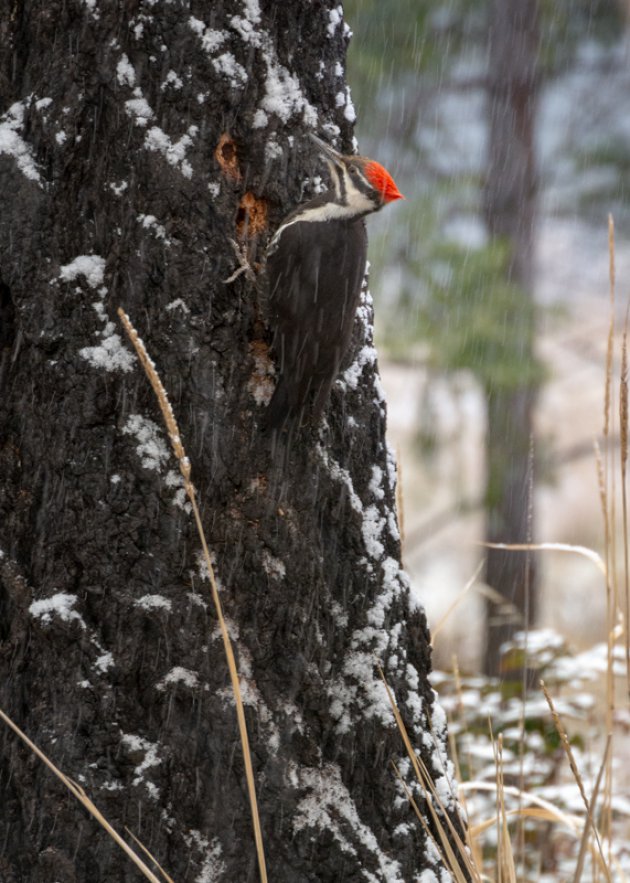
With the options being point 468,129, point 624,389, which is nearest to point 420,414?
point 468,129

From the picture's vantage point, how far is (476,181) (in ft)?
22.6

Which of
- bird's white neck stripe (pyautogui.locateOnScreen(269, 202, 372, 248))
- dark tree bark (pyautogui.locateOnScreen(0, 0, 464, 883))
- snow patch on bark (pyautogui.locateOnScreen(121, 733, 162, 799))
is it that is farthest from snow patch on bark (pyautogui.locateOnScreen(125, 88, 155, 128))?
snow patch on bark (pyautogui.locateOnScreen(121, 733, 162, 799))

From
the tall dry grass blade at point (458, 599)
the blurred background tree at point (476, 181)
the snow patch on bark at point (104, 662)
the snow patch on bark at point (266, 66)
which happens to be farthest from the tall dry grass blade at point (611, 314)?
the blurred background tree at point (476, 181)

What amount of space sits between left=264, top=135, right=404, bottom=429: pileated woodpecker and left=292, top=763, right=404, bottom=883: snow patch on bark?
1.90 ft

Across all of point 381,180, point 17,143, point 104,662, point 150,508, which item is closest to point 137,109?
point 17,143

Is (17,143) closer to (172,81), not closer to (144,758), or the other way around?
(172,81)

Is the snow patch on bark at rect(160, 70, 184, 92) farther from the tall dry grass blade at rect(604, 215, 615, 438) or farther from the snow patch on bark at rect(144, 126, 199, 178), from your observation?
the tall dry grass blade at rect(604, 215, 615, 438)

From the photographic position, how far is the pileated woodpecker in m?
1.53

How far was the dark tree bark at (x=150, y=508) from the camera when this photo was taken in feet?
→ 4.82

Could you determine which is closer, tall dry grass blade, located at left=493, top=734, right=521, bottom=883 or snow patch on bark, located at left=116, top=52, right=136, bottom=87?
tall dry grass blade, located at left=493, top=734, right=521, bottom=883

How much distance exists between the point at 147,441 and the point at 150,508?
106mm

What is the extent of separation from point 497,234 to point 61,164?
5628 millimetres

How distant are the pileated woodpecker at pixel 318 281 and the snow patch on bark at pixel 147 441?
0.18 m

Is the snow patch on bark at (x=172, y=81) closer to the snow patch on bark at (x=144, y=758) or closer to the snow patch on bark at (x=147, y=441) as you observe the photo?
the snow patch on bark at (x=147, y=441)
